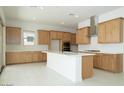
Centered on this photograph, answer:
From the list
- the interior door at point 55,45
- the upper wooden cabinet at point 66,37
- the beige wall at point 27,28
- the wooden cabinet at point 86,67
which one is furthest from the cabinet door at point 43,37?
the wooden cabinet at point 86,67

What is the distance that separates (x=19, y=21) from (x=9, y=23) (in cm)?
64

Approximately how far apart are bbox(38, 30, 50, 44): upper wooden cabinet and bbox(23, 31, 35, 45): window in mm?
463

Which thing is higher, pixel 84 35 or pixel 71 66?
pixel 84 35

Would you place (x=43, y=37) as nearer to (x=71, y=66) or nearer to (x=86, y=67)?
(x=71, y=66)

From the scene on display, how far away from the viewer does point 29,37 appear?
316 inches

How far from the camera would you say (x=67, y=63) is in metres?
4.34

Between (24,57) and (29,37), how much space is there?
5.04ft

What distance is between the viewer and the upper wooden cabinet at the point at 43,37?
8099mm

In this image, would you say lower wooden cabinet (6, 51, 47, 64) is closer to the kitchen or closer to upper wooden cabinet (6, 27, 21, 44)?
the kitchen

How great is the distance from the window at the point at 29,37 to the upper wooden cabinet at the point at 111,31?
4.65 m

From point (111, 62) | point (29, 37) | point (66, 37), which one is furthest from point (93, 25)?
point (29, 37)

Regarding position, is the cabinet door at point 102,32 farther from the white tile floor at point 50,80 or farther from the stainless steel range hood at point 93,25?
the white tile floor at point 50,80
